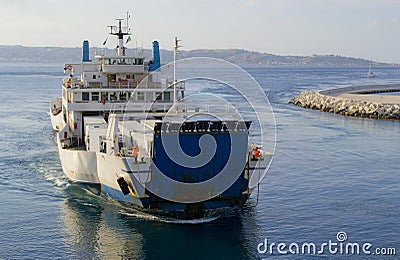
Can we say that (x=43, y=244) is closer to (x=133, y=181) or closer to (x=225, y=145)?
(x=133, y=181)

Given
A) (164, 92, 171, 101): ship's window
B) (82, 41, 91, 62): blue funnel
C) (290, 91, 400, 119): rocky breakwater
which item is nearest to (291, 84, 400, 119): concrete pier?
(290, 91, 400, 119): rocky breakwater

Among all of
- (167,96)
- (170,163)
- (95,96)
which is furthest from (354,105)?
(170,163)

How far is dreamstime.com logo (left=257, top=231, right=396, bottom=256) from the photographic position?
58.7 feet

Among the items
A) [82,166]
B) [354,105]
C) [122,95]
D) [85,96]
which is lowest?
[82,166]

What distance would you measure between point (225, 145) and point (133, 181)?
3.70 meters

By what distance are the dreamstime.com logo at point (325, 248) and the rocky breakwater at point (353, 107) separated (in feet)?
125

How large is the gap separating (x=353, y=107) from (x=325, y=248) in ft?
137

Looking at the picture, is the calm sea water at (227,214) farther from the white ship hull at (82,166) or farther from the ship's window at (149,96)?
the ship's window at (149,96)

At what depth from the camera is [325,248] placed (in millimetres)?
18266

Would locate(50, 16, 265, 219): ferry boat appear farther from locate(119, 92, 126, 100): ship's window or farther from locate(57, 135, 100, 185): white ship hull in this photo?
locate(119, 92, 126, 100): ship's window

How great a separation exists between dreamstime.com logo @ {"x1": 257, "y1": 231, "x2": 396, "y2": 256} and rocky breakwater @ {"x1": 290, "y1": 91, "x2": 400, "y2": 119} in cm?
3809

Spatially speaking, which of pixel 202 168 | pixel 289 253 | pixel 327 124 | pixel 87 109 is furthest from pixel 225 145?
pixel 327 124

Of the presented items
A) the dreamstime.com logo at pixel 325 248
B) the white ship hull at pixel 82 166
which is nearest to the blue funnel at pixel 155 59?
the white ship hull at pixel 82 166

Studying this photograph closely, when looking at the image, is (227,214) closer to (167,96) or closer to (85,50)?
(167,96)
